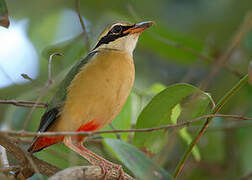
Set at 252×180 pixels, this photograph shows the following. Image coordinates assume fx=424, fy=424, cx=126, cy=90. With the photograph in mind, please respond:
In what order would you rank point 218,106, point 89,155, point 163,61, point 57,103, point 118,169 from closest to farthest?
point 218,106 → point 118,169 → point 57,103 → point 89,155 → point 163,61

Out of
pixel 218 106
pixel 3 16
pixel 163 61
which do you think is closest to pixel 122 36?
pixel 3 16

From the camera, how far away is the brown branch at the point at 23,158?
→ 3307 millimetres

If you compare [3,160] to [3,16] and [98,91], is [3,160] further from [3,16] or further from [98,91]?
[3,16]

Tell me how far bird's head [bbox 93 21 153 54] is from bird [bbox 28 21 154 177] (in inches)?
9.8

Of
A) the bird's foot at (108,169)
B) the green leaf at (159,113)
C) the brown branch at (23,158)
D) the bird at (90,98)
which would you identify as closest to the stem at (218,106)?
the green leaf at (159,113)

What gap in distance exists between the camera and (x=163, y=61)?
7.92 m

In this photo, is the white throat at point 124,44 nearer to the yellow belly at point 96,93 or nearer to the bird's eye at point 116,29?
the bird's eye at point 116,29

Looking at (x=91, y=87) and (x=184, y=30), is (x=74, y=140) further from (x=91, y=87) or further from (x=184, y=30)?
(x=184, y=30)

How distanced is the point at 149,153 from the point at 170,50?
2543 millimetres

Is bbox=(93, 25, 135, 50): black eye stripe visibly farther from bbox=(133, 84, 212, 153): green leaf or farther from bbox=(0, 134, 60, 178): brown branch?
bbox=(0, 134, 60, 178): brown branch

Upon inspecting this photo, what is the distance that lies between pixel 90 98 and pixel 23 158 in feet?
2.55

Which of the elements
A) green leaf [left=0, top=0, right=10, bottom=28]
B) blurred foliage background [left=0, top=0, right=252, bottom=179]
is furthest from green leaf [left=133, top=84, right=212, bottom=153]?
green leaf [left=0, top=0, right=10, bottom=28]

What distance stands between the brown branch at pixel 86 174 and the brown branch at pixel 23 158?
16.6 inches

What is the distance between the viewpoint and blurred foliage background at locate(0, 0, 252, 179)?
4957 mm
